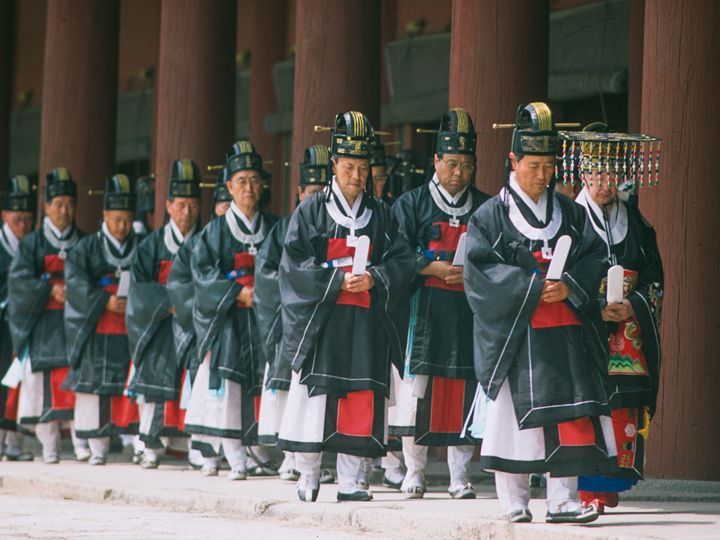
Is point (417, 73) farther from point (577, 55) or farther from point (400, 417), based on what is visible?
point (400, 417)

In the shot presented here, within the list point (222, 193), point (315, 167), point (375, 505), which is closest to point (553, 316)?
point (375, 505)

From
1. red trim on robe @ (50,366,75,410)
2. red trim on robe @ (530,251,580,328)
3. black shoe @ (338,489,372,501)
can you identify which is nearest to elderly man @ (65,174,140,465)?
red trim on robe @ (50,366,75,410)

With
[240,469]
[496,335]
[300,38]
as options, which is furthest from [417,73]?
[496,335]

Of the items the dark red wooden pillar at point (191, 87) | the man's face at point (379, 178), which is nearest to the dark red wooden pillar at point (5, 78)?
the dark red wooden pillar at point (191, 87)

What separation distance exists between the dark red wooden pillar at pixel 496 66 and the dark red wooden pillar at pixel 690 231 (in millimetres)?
1336

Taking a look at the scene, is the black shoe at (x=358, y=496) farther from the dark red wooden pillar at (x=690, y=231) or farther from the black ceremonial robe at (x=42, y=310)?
the black ceremonial robe at (x=42, y=310)

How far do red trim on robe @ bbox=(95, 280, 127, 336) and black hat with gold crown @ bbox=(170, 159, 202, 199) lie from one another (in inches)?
40.6

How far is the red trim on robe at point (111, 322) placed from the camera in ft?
43.1

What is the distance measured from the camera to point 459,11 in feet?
37.0

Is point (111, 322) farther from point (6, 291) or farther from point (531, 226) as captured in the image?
point (531, 226)

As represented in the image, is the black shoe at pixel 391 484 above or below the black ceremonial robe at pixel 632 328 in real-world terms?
below

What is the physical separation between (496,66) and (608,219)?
2.40 meters

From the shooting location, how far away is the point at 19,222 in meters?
14.4

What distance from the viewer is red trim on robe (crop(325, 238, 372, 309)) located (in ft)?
31.4
